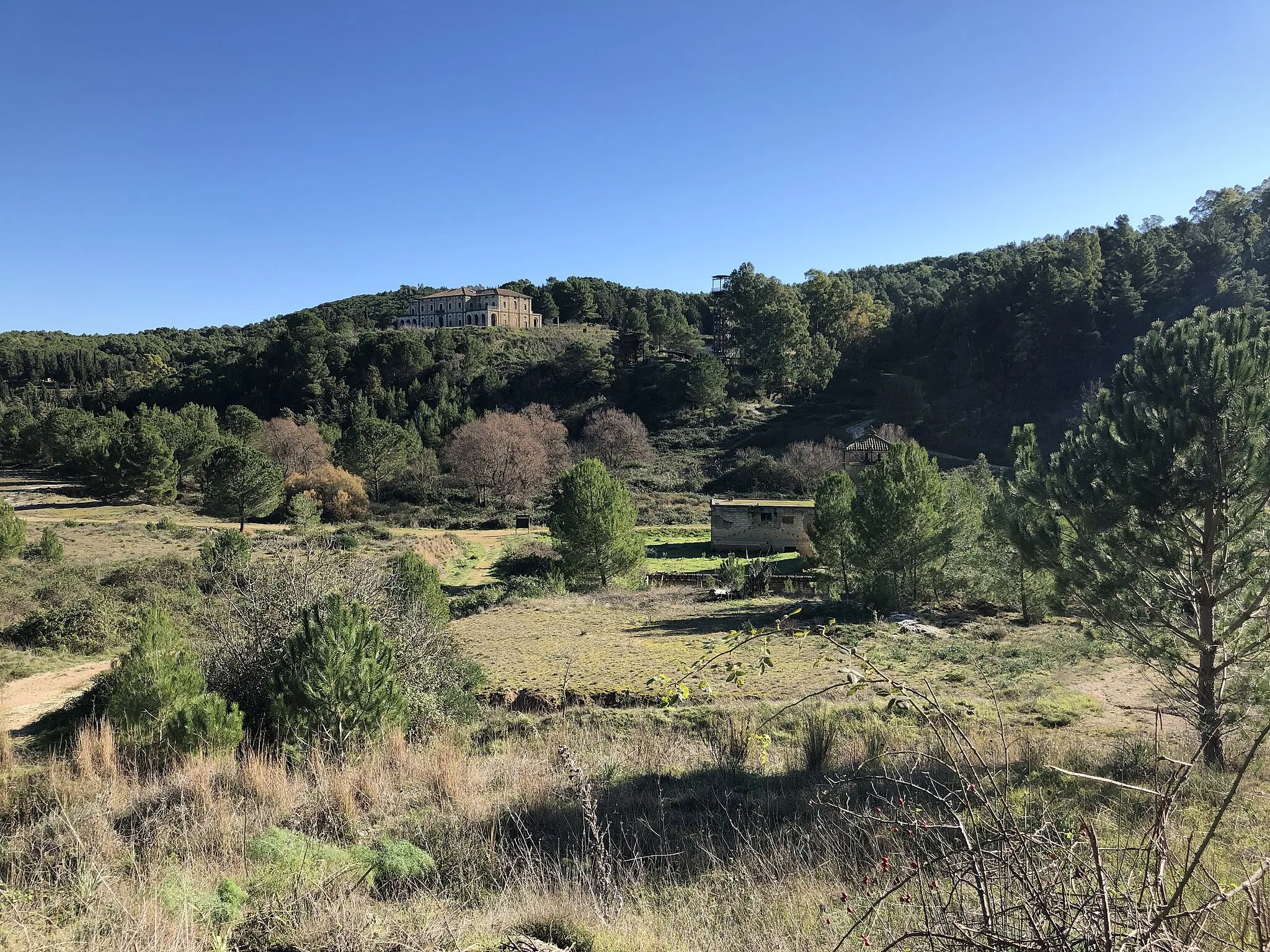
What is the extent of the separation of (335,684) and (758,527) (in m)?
35.7

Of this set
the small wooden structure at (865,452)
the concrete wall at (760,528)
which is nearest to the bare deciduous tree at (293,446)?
the concrete wall at (760,528)

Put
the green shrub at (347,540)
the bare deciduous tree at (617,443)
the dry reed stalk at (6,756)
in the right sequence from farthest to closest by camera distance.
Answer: the bare deciduous tree at (617,443) < the green shrub at (347,540) < the dry reed stalk at (6,756)

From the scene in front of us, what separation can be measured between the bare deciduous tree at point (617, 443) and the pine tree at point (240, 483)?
1120 inches

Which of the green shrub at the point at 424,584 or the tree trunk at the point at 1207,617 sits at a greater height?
the tree trunk at the point at 1207,617

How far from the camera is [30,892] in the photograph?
384 centimetres

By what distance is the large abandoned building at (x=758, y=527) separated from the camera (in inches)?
1629

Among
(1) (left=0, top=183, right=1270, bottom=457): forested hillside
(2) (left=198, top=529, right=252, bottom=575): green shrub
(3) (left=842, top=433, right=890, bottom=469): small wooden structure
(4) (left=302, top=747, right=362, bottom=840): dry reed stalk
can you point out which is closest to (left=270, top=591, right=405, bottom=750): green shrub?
(4) (left=302, top=747, right=362, bottom=840): dry reed stalk

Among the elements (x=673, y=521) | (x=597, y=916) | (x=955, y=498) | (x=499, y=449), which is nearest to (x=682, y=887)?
(x=597, y=916)

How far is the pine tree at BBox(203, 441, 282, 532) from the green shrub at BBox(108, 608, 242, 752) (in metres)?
33.0

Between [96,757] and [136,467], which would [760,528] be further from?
[136,467]

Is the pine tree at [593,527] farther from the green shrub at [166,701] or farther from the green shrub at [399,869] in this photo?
the green shrub at [399,869]

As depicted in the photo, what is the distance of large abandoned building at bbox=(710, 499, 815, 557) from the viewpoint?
136 ft

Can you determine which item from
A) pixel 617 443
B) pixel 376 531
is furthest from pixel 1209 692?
pixel 617 443

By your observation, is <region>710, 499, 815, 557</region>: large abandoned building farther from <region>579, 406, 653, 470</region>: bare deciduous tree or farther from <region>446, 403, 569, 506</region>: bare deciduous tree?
<region>579, 406, 653, 470</region>: bare deciduous tree
